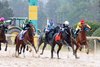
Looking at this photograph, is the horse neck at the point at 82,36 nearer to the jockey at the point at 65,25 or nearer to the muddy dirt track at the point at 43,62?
the muddy dirt track at the point at 43,62

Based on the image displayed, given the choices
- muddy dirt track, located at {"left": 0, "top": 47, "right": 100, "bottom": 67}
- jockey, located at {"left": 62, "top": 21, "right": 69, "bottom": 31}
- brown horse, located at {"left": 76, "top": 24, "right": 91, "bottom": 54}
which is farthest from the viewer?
brown horse, located at {"left": 76, "top": 24, "right": 91, "bottom": 54}

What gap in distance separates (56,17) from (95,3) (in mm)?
12409

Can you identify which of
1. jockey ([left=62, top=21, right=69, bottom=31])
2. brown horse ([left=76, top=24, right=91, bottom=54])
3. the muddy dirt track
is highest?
jockey ([left=62, top=21, right=69, bottom=31])

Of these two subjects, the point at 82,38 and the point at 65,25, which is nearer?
the point at 65,25

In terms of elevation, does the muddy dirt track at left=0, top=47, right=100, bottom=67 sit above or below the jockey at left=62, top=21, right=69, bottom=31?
below

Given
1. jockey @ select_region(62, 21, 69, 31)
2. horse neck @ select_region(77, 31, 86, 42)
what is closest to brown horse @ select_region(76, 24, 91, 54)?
horse neck @ select_region(77, 31, 86, 42)

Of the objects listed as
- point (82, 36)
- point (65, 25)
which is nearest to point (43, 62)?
point (65, 25)

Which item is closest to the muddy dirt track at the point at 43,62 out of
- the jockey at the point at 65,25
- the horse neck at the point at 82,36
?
the horse neck at the point at 82,36

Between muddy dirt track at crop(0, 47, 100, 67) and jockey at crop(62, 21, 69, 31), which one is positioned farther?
jockey at crop(62, 21, 69, 31)

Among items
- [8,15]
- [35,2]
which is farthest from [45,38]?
[8,15]

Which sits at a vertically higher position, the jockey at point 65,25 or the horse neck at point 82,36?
the jockey at point 65,25

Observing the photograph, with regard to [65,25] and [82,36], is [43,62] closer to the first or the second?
[65,25]

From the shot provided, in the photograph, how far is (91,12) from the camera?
231ft

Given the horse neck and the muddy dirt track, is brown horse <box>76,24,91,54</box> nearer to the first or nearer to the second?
the horse neck
